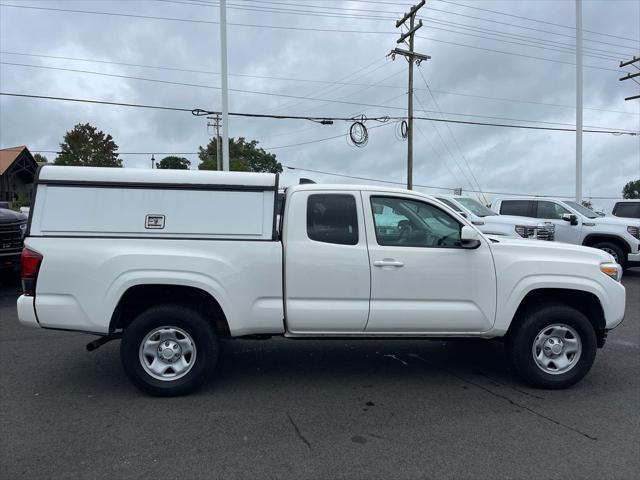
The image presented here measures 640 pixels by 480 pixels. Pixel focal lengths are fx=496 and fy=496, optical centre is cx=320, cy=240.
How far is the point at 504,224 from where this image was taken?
38.8ft

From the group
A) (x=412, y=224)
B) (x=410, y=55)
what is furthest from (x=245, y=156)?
(x=412, y=224)

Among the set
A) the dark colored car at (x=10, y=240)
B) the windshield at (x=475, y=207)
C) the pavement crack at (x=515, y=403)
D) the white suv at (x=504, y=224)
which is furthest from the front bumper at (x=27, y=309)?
the windshield at (x=475, y=207)

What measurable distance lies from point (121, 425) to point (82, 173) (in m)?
2.15

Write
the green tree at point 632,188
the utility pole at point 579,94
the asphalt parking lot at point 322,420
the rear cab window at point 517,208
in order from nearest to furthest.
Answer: the asphalt parking lot at point 322,420
the rear cab window at point 517,208
the utility pole at point 579,94
the green tree at point 632,188

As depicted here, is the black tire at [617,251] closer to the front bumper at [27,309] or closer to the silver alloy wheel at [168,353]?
the silver alloy wheel at [168,353]

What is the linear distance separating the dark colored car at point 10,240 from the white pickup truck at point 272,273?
244 inches

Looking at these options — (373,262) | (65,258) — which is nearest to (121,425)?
(65,258)

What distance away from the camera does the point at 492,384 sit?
16.0 ft

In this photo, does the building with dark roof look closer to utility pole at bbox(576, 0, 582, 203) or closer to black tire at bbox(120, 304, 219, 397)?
utility pole at bbox(576, 0, 582, 203)

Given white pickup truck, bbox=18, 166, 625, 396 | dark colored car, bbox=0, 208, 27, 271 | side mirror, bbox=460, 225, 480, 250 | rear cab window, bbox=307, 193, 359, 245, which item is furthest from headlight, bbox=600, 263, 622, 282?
dark colored car, bbox=0, 208, 27, 271

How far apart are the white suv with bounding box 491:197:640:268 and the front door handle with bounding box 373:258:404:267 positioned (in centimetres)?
949

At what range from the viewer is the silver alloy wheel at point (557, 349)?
187 inches

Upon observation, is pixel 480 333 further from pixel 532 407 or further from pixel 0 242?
pixel 0 242

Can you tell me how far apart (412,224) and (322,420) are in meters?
1.98
